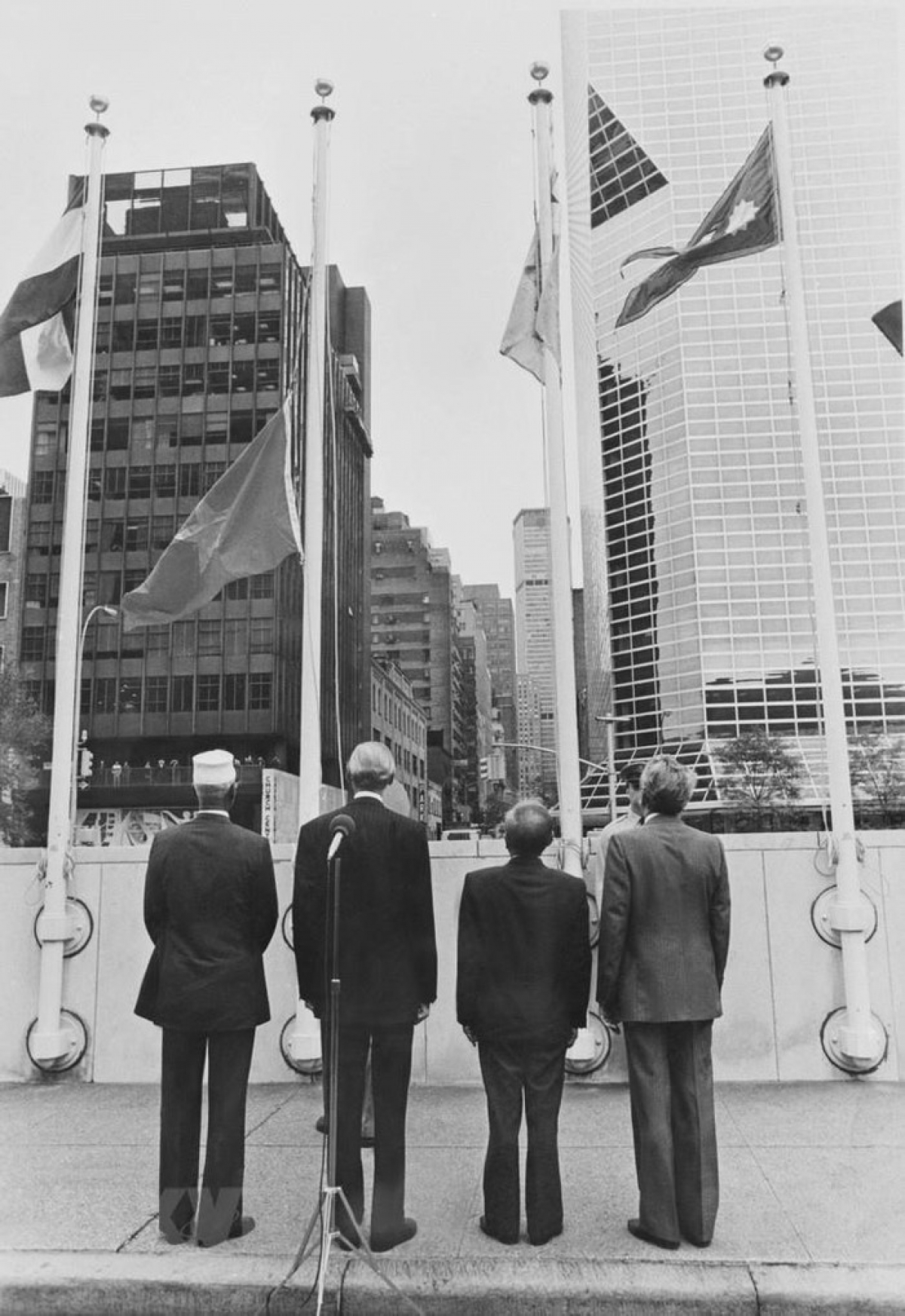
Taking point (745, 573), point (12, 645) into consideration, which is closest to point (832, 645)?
point (12, 645)

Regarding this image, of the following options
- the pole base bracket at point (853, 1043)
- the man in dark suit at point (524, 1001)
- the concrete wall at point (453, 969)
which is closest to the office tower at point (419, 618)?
the concrete wall at point (453, 969)

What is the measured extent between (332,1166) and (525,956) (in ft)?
3.97

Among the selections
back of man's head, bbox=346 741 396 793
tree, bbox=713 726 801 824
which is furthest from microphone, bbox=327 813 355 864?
tree, bbox=713 726 801 824

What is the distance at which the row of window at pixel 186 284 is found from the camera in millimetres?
75250

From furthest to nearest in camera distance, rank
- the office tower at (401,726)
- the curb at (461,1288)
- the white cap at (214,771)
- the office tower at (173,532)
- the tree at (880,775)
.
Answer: the office tower at (401,726) < the office tower at (173,532) < the tree at (880,775) < the white cap at (214,771) < the curb at (461,1288)

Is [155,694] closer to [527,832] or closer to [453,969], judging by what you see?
[453,969]

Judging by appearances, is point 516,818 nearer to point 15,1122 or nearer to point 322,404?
point 15,1122

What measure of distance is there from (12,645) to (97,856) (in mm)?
72505

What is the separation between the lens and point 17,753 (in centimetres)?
5131

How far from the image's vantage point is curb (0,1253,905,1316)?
3906mm

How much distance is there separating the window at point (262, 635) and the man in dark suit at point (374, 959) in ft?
219

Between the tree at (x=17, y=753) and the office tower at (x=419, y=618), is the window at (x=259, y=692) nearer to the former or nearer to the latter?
the tree at (x=17, y=753)

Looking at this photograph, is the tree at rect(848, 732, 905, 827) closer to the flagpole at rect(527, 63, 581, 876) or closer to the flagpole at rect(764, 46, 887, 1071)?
the flagpole at rect(764, 46, 887, 1071)

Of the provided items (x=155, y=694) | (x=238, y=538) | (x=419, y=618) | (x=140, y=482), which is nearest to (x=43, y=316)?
(x=238, y=538)
